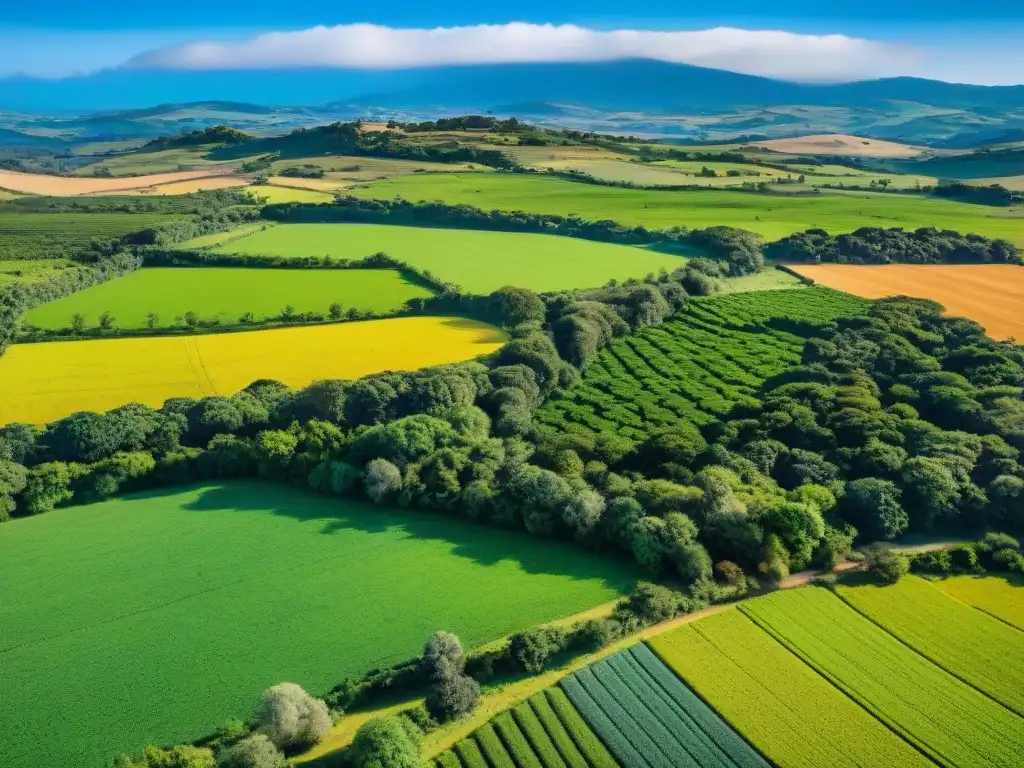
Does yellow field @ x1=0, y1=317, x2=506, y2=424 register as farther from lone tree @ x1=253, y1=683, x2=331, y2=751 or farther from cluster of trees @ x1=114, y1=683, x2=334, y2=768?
lone tree @ x1=253, y1=683, x2=331, y2=751

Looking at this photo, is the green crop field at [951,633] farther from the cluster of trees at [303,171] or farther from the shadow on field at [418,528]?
the cluster of trees at [303,171]

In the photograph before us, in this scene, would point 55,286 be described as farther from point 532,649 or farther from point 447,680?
point 532,649

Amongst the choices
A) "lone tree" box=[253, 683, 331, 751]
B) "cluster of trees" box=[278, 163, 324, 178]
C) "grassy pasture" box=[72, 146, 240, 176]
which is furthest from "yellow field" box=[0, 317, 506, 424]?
"grassy pasture" box=[72, 146, 240, 176]

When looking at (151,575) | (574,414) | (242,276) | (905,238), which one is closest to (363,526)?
(151,575)

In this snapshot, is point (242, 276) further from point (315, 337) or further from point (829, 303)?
point (829, 303)

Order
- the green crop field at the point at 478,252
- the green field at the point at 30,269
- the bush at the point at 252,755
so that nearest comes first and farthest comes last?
the bush at the point at 252,755 → the green field at the point at 30,269 → the green crop field at the point at 478,252

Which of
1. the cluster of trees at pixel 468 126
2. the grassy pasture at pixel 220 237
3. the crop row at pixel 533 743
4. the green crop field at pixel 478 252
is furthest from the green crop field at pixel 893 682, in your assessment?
the cluster of trees at pixel 468 126

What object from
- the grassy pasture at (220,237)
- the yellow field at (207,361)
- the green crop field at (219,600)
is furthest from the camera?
the grassy pasture at (220,237)
